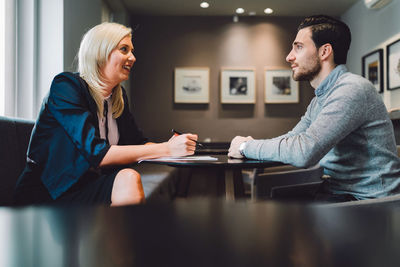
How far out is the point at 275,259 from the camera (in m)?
0.15

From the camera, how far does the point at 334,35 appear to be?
5.48 feet

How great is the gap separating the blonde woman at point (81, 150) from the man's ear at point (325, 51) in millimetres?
824

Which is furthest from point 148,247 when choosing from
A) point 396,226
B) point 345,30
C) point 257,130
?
point 257,130

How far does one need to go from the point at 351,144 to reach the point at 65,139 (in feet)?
4.21

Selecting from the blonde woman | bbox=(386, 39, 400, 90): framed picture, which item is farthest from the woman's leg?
Result: bbox=(386, 39, 400, 90): framed picture

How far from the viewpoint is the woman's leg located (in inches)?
49.2

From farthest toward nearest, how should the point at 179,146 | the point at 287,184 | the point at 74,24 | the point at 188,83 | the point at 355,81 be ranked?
the point at 188,83 < the point at 74,24 < the point at 287,184 < the point at 179,146 < the point at 355,81

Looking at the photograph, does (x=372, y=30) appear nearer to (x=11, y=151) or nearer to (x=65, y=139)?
(x=65, y=139)

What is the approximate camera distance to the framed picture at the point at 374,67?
414cm

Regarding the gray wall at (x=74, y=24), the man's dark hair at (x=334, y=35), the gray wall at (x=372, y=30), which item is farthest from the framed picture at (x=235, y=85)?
the man's dark hair at (x=334, y=35)

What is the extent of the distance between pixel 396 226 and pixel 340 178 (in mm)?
1434

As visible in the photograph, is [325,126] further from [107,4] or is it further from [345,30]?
[107,4]

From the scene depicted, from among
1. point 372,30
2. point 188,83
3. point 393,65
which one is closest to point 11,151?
point 188,83

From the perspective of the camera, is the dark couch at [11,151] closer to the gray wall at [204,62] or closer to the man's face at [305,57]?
the man's face at [305,57]
